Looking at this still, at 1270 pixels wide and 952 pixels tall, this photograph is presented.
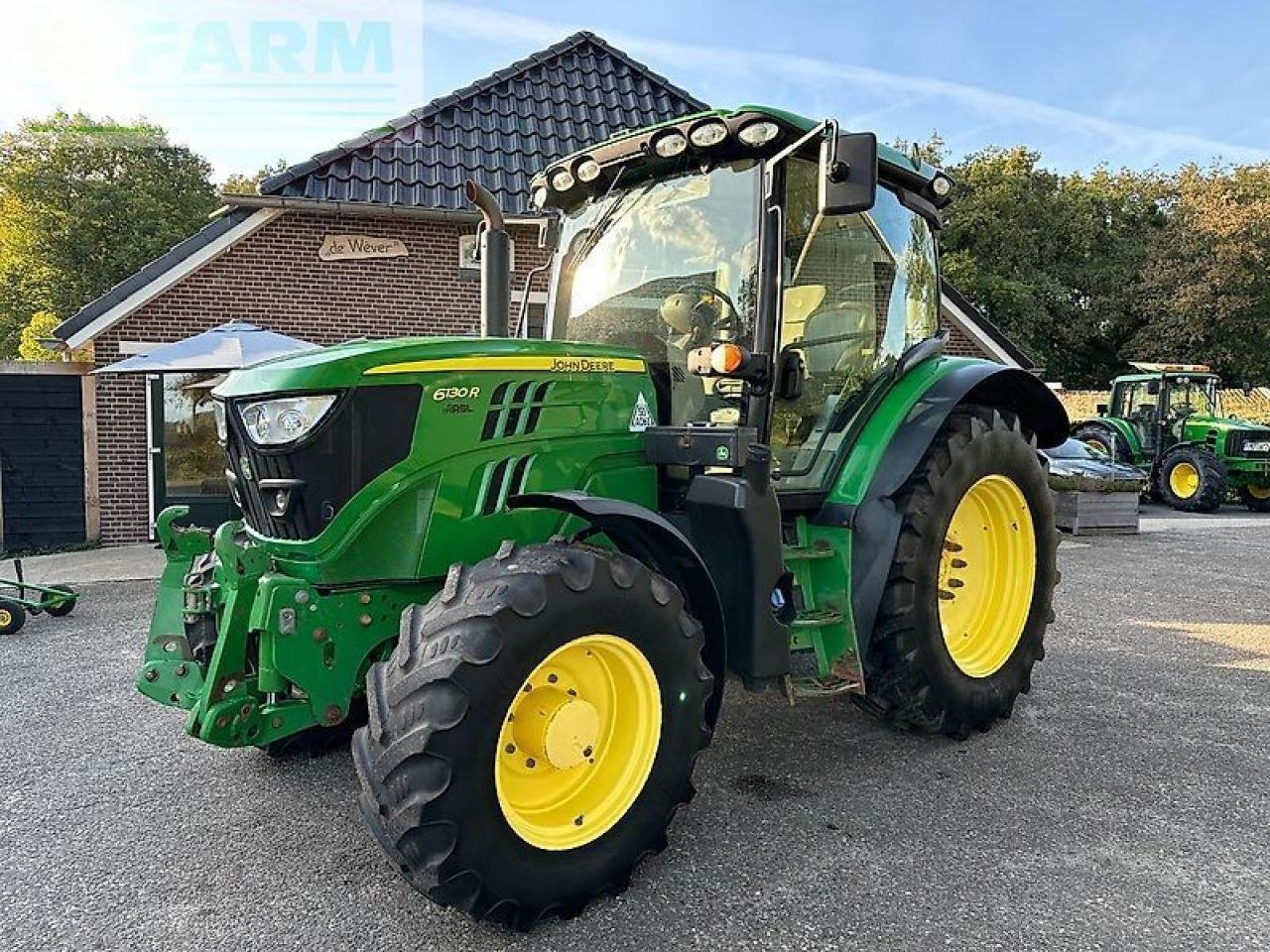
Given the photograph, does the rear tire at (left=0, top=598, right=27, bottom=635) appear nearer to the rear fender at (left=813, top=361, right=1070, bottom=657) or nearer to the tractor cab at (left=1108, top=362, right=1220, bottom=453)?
the rear fender at (left=813, top=361, right=1070, bottom=657)

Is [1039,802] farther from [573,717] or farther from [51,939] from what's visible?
[51,939]

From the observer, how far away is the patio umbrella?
306 inches

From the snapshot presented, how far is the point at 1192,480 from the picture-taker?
1470 cm

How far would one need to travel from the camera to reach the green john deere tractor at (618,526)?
2338 millimetres

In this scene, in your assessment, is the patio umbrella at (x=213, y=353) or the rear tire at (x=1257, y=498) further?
the rear tire at (x=1257, y=498)

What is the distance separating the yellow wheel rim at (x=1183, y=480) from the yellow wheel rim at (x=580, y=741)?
1496cm

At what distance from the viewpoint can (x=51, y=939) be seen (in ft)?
7.89

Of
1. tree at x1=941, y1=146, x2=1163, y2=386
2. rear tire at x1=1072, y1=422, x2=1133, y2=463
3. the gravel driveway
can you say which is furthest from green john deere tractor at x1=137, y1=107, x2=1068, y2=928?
tree at x1=941, y1=146, x2=1163, y2=386

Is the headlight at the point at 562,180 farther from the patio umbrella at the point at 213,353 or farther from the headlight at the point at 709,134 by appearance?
the patio umbrella at the point at 213,353

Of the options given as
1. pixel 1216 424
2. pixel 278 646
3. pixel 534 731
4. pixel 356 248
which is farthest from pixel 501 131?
pixel 1216 424

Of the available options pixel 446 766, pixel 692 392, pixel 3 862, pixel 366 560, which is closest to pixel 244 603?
pixel 366 560

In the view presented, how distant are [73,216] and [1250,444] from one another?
3075 centimetres

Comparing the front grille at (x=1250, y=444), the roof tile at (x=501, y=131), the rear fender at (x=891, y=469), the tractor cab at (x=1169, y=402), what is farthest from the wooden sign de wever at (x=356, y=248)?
the front grille at (x=1250, y=444)

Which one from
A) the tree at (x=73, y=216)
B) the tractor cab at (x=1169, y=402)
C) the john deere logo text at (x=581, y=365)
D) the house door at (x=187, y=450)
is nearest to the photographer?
the john deere logo text at (x=581, y=365)
